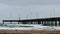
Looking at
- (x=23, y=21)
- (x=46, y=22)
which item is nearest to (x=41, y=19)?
(x=46, y=22)

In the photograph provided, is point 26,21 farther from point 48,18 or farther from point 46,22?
point 48,18

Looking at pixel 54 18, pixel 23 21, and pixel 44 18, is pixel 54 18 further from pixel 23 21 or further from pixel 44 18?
pixel 23 21

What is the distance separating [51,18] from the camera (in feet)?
456

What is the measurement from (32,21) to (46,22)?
24901 millimetres

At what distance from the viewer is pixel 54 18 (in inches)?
5285

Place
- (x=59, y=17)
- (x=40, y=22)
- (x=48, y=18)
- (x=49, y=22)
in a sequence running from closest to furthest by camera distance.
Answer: (x=59, y=17) → (x=48, y=18) → (x=49, y=22) → (x=40, y=22)

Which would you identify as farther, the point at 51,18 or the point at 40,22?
the point at 40,22

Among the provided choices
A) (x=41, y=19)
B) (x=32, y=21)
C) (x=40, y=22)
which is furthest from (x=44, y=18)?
(x=32, y=21)

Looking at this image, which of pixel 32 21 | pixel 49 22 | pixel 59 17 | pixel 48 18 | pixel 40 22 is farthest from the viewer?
pixel 32 21

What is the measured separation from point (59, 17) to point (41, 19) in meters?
27.9

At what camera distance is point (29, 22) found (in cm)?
18300

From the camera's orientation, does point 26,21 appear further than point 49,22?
Yes

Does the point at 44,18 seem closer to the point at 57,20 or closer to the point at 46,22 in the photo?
the point at 46,22

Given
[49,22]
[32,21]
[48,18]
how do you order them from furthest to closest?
1. [32,21]
2. [49,22]
3. [48,18]
